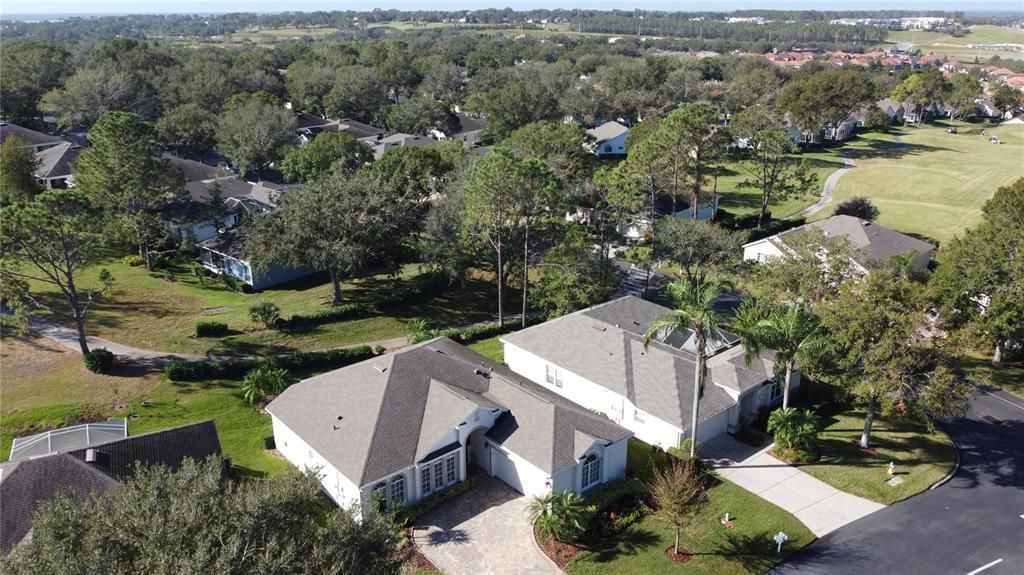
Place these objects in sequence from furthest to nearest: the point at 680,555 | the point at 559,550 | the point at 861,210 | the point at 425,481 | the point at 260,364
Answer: the point at 861,210
the point at 260,364
the point at 425,481
the point at 559,550
the point at 680,555

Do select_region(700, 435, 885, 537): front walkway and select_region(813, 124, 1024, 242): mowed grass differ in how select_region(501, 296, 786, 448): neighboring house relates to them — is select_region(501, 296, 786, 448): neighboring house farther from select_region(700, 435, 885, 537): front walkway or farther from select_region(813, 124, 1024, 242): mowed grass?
select_region(813, 124, 1024, 242): mowed grass

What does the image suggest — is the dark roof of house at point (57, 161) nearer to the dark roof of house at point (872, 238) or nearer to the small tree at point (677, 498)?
the small tree at point (677, 498)

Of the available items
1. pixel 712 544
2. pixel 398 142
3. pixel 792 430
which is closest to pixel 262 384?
pixel 712 544

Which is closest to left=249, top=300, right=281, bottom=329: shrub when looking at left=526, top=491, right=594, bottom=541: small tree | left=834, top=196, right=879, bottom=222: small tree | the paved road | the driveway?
the driveway

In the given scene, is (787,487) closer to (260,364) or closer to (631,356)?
(631,356)

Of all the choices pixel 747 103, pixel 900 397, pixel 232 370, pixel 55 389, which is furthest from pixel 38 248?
pixel 747 103

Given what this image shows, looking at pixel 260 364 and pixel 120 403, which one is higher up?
pixel 260 364

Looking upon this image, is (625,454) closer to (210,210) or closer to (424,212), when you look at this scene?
(424,212)
